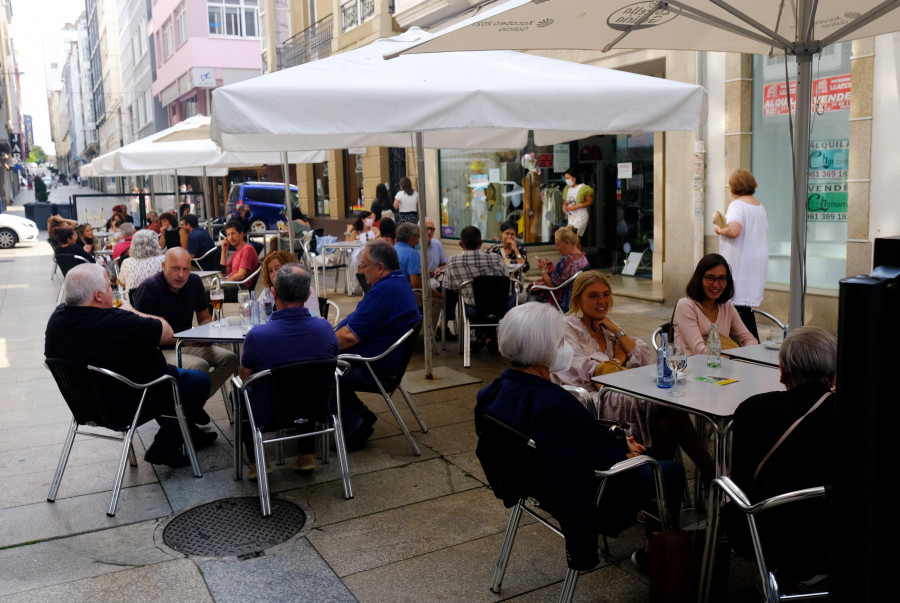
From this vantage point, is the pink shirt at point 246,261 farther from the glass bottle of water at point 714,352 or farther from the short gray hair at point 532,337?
the short gray hair at point 532,337

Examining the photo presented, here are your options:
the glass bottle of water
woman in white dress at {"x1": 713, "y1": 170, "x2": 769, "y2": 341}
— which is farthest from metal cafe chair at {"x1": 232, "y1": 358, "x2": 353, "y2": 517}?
woman in white dress at {"x1": 713, "y1": 170, "x2": 769, "y2": 341}

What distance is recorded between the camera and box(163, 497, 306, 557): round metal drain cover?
154 inches

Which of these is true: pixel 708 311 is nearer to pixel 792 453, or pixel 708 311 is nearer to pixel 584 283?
pixel 584 283

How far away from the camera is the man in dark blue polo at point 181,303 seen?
18.9ft

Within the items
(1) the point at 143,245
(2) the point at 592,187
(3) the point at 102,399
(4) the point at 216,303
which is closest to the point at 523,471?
(3) the point at 102,399

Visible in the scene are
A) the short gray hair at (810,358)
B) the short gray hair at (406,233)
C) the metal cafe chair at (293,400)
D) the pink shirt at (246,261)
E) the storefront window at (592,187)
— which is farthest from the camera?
the storefront window at (592,187)

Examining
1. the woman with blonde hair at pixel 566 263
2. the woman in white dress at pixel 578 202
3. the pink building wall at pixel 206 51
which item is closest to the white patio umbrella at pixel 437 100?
the woman with blonde hair at pixel 566 263

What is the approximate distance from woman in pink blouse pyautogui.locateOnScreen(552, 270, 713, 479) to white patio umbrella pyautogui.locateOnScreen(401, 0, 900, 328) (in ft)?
2.85

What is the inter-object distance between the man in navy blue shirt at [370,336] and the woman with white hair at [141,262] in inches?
140

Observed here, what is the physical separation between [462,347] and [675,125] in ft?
11.5

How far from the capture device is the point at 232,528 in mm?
4152

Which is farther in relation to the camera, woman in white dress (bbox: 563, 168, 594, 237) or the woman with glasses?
woman in white dress (bbox: 563, 168, 594, 237)

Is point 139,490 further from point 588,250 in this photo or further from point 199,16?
point 199,16

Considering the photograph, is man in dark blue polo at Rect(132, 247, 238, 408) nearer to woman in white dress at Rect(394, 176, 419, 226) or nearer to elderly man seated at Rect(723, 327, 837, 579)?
elderly man seated at Rect(723, 327, 837, 579)
